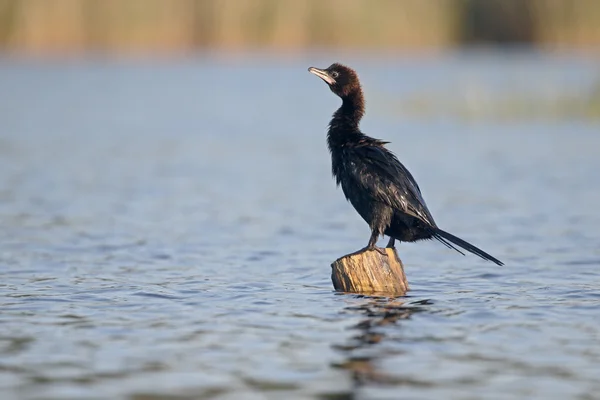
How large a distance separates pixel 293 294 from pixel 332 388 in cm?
245

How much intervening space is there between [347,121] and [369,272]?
1298 mm


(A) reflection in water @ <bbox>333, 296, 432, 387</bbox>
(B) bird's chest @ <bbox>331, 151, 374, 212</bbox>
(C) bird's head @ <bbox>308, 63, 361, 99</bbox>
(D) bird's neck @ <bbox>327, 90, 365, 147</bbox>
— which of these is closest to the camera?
(A) reflection in water @ <bbox>333, 296, 432, 387</bbox>

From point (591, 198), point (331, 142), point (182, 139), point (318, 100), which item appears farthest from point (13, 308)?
point (318, 100)

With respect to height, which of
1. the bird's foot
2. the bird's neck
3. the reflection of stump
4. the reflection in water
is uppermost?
the bird's neck

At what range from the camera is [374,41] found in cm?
3581

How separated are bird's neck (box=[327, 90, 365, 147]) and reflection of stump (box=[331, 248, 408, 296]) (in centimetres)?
100

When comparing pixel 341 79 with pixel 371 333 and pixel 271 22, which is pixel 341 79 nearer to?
pixel 371 333

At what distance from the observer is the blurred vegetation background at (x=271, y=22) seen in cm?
3288

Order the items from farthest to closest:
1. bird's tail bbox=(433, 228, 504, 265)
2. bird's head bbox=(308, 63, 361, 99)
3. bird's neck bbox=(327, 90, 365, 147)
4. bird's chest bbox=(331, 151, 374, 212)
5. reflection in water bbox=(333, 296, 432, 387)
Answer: bird's head bbox=(308, 63, 361, 99), bird's neck bbox=(327, 90, 365, 147), bird's chest bbox=(331, 151, 374, 212), bird's tail bbox=(433, 228, 504, 265), reflection in water bbox=(333, 296, 432, 387)

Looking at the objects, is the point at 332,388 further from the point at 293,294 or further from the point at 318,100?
the point at 318,100

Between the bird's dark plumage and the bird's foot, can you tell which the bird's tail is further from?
the bird's foot

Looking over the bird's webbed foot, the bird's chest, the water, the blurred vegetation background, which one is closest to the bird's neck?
the bird's chest

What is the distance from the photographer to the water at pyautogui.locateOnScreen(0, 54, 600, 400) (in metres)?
5.53

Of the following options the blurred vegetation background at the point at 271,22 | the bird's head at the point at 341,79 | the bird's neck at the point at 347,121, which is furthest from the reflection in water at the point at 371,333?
the blurred vegetation background at the point at 271,22
